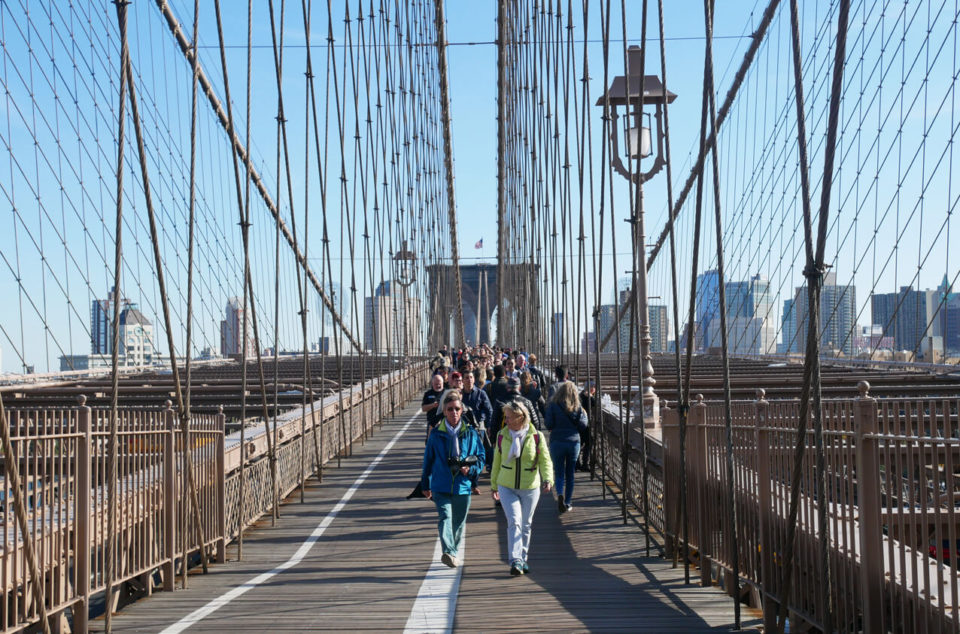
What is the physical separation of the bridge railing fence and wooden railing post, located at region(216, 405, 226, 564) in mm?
2988

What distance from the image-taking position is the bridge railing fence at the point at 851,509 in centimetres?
297

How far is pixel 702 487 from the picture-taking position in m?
5.56

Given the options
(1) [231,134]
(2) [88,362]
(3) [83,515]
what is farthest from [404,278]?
(3) [83,515]

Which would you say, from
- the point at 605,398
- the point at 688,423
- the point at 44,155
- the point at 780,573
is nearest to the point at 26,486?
the point at 780,573

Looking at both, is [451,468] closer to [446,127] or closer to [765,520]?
[765,520]

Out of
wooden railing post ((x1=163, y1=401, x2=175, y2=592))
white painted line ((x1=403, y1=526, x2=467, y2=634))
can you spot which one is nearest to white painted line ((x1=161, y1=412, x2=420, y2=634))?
wooden railing post ((x1=163, y1=401, x2=175, y2=592))

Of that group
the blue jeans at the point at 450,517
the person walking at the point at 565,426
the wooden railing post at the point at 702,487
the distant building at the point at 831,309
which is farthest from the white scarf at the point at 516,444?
the distant building at the point at 831,309

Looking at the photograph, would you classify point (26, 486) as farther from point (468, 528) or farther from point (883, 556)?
point (468, 528)

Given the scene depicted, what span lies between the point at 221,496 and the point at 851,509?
4294 millimetres

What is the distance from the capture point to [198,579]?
5.98 meters

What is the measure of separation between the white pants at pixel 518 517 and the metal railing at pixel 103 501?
1796 millimetres

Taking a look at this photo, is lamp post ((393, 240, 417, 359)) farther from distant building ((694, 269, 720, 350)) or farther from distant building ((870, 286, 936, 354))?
distant building ((870, 286, 936, 354))

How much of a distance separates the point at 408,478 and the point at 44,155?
29.7ft

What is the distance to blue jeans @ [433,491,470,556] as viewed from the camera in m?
6.16
